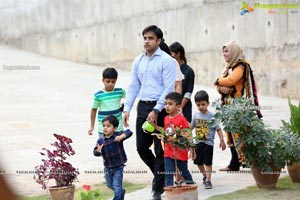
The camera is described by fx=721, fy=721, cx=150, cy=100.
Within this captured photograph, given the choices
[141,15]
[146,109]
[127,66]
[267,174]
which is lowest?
[267,174]

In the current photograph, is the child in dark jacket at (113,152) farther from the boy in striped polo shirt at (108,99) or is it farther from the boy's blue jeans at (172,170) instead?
the boy in striped polo shirt at (108,99)

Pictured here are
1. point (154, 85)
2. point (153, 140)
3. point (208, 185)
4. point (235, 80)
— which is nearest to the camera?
point (154, 85)

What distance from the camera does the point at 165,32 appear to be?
19797mm

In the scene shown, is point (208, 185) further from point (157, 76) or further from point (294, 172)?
point (157, 76)

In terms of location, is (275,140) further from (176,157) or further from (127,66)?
(127,66)

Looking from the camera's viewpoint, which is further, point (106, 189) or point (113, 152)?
point (106, 189)

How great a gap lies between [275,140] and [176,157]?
114cm

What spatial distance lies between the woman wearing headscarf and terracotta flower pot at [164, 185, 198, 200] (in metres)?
1.78

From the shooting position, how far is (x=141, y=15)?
20.9m

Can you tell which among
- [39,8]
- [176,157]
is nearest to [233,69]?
[176,157]

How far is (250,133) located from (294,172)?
0.91 meters

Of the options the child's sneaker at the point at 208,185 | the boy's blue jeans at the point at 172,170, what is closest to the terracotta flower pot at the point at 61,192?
the boy's blue jeans at the point at 172,170

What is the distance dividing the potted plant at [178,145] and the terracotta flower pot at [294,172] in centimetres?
159

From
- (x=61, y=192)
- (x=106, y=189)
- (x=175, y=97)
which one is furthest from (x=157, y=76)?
(x=106, y=189)
